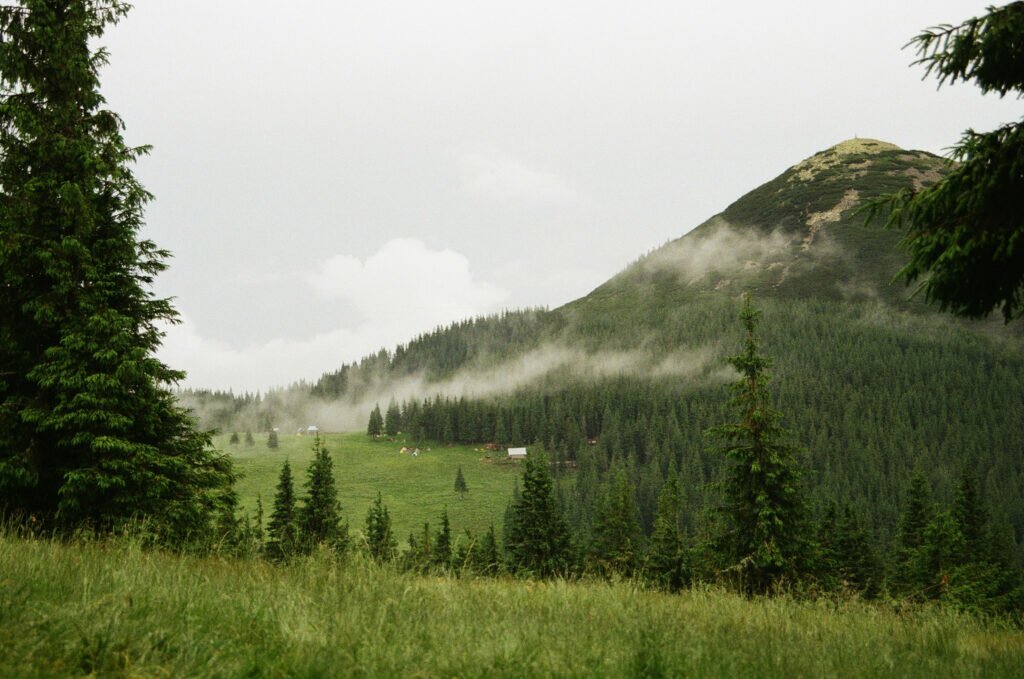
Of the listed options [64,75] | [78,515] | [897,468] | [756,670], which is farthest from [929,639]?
[897,468]

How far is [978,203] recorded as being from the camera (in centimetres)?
548

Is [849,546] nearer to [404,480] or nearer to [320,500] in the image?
[320,500]

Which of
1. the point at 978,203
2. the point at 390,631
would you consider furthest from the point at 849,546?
the point at 390,631

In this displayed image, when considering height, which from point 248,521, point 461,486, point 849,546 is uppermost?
point 248,521

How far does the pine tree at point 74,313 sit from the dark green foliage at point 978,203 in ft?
41.5

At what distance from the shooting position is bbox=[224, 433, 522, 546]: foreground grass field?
126 meters

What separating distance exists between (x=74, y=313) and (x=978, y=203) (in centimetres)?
1502

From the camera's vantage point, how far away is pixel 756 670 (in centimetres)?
453

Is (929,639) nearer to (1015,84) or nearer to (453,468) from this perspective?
(1015,84)

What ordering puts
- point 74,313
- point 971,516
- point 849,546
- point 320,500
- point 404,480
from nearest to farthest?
point 74,313 → point 320,500 → point 849,546 → point 971,516 → point 404,480

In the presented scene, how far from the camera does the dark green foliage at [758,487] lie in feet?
64.4

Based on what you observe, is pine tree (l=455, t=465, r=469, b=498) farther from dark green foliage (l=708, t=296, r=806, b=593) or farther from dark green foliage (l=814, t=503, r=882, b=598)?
dark green foliage (l=708, t=296, r=806, b=593)

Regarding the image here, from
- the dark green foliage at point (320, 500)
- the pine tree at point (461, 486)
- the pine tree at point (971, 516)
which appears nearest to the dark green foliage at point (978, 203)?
the dark green foliage at point (320, 500)

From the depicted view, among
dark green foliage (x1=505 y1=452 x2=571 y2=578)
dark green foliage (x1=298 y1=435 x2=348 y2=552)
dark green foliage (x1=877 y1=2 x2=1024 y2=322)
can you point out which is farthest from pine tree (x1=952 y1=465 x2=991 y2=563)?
dark green foliage (x1=877 y1=2 x2=1024 y2=322)
